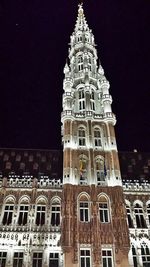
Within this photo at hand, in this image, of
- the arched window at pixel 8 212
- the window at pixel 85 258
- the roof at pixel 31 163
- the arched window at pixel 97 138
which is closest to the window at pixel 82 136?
Answer: the arched window at pixel 97 138

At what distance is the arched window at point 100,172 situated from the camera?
38469 mm

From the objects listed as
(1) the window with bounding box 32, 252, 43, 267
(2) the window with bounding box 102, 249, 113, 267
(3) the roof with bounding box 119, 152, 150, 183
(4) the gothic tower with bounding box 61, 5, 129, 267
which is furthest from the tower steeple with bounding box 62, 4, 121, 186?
(1) the window with bounding box 32, 252, 43, 267

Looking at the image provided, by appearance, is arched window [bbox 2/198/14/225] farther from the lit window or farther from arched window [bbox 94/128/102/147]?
arched window [bbox 94/128/102/147]

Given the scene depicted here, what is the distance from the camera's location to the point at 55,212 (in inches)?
1420

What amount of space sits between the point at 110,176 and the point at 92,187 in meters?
2.89

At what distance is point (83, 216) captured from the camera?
114 ft

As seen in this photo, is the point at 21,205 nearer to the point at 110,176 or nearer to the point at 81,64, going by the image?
the point at 110,176

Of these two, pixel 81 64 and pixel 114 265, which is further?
pixel 81 64

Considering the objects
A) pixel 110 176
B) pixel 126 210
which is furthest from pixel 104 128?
pixel 126 210

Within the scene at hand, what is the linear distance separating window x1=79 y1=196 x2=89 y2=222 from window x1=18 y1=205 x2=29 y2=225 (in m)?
6.17

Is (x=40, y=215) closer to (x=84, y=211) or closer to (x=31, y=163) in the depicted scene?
(x=84, y=211)

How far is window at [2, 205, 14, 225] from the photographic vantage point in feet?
114

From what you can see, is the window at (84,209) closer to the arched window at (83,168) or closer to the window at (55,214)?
the arched window at (83,168)

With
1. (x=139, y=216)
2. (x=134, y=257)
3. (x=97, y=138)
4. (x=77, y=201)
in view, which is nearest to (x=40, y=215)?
(x=77, y=201)
